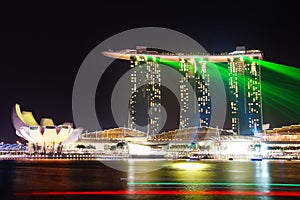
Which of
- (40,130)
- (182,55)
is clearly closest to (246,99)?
(182,55)

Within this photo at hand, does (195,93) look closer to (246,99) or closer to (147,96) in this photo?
(147,96)

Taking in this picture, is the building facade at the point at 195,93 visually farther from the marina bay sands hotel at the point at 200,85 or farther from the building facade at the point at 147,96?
the building facade at the point at 147,96

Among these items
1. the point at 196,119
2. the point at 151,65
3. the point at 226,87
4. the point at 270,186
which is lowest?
the point at 270,186

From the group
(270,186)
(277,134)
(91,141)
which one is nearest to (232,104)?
(277,134)

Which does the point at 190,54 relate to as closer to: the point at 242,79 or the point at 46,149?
the point at 242,79

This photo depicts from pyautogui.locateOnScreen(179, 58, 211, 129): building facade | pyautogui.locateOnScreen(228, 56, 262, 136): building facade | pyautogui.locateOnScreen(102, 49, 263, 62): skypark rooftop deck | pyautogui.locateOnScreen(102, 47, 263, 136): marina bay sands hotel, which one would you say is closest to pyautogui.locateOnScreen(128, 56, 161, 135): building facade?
pyautogui.locateOnScreen(102, 47, 263, 136): marina bay sands hotel

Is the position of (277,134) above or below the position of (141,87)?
below

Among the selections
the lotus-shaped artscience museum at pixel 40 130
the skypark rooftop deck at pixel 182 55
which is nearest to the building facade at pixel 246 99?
the skypark rooftop deck at pixel 182 55
